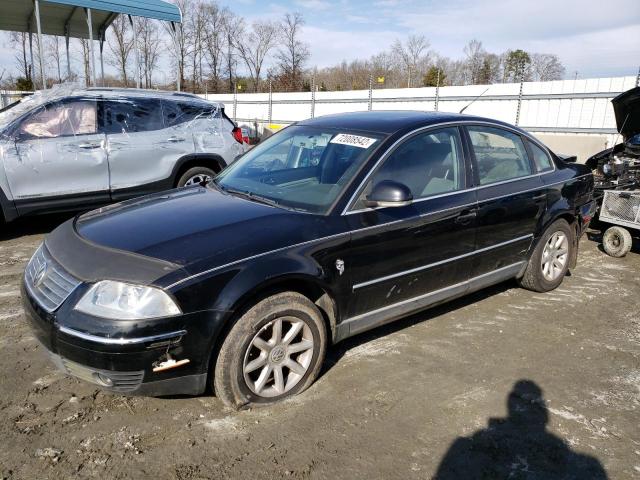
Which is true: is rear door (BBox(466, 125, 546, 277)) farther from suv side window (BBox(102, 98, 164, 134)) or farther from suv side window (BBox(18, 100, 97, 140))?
suv side window (BBox(18, 100, 97, 140))

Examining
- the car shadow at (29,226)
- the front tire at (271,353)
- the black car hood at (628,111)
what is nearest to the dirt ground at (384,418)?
the front tire at (271,353)

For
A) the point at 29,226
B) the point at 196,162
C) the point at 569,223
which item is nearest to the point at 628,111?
the point at 569,223

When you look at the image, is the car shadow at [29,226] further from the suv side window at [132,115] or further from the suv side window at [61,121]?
the suv side window at [132,115]

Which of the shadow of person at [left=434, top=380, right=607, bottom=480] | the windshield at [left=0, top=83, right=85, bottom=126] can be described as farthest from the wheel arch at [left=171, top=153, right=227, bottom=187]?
the shadow of person at [left=434, top=380, right=607, bottom=480]

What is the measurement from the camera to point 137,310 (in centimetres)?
257

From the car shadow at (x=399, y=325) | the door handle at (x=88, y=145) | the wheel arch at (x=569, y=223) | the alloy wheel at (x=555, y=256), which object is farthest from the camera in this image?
the door handle at (x=88, y=145)

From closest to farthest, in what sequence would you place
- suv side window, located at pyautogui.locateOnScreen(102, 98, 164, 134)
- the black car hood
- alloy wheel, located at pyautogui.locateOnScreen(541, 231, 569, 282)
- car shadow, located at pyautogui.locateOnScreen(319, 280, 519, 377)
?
car shadow, located at pyautogui.locateOnScreen(319, 280, 519, 377) → alloy wheel, located at pyautogui.locateOnScreen(541, 231, 569, 282) → suv side window, located at pyautogui.locateOnScreen(102, 98, 164, 134) → the black car hood

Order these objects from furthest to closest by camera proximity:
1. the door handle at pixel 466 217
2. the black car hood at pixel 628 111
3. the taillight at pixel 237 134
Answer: the taillight at pixel 237 134, the black car hood at pixel 628 111, the door handle at pixel 466 217

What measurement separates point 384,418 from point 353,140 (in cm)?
195

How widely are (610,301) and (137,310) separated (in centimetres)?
446

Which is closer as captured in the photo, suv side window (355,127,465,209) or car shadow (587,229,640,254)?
suv side window (355,127,465,209)

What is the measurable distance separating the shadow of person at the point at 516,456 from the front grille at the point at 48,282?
A: 2.18m

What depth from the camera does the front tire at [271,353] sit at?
9.27 ft

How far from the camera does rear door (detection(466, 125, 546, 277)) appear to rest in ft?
13.6
